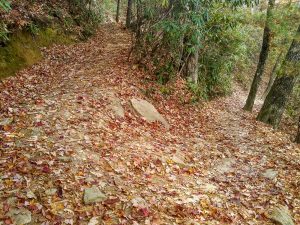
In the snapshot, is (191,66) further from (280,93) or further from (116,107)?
(116,107)

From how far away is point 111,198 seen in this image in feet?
14.9

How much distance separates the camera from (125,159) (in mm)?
5727

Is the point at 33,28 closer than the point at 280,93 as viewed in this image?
No

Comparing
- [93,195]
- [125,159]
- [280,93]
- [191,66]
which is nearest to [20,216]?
[93,195]

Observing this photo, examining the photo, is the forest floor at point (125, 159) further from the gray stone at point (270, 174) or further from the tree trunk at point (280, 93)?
the tree trunk at point (280, 93)

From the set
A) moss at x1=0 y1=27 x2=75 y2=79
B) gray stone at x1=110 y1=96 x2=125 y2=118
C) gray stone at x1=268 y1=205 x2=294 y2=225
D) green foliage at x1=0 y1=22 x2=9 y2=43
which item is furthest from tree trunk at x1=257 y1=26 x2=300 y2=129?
green foliage at x1=0 y1=22 x2=9 y2=43

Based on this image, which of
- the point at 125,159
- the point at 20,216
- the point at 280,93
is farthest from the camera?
the point at 280,93

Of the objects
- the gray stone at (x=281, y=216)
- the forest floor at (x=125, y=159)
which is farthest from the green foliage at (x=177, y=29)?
the gray stone at (x=281, y=216)

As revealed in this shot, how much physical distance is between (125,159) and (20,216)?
2.27 m

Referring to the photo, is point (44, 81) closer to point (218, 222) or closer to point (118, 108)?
point (118, 108)

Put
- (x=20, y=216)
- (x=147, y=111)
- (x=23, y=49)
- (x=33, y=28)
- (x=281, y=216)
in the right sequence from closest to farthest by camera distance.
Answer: (x=20, y=216), (x=281, y=216), (x=147, y=111), (x=23, y=49), (x=33, y=28)

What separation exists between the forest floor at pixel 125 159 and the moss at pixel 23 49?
375mm

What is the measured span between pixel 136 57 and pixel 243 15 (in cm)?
484

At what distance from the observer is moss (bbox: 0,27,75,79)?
29.7 feet
